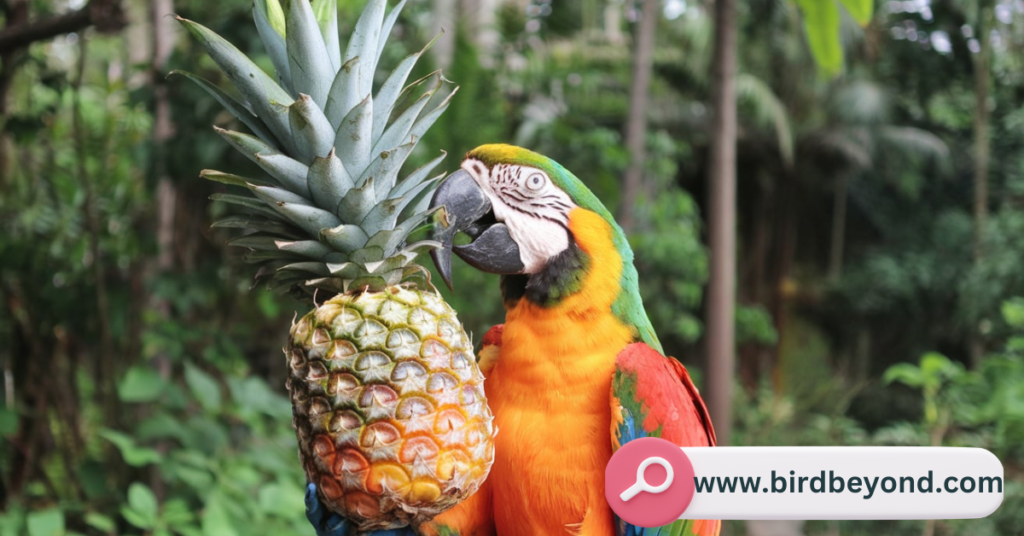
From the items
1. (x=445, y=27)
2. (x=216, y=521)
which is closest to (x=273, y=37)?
(x=216, y=521)

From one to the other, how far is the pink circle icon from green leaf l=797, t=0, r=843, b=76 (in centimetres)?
143

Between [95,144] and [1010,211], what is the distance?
7200 mm

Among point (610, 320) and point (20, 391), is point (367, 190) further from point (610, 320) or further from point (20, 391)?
point (20, 391)

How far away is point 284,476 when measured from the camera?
2.92 metres

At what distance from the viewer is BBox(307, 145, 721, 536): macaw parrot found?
3.92ft

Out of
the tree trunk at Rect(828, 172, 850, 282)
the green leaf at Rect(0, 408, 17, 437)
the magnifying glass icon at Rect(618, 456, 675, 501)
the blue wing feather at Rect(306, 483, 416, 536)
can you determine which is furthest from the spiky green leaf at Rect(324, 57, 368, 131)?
the tree trunk at Rect(828, 172, 850, 282)

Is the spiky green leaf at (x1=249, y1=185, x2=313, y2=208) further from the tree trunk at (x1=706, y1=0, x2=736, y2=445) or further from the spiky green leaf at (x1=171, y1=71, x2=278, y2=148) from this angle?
the tree trunk at (x1=706, y1=0, x2=736, y2=445)

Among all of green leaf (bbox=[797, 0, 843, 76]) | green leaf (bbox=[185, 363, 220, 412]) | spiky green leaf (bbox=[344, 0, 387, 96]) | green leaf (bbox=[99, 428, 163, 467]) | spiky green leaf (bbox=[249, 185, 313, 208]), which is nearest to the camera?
spiky green leaf (bbox=[249, 185, 313, 208])

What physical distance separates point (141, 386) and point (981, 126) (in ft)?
23.7

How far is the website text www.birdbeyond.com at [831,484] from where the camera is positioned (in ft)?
3.14

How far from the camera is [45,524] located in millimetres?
2377

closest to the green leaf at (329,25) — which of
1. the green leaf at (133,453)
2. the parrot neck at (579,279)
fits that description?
the parrot neck at (579,279)

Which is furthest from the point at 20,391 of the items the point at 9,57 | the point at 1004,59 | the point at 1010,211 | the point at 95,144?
the point at 1010,211

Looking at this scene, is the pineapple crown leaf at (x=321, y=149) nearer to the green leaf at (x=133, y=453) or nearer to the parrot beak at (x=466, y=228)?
the parrot beak at (x=466, y=228)
